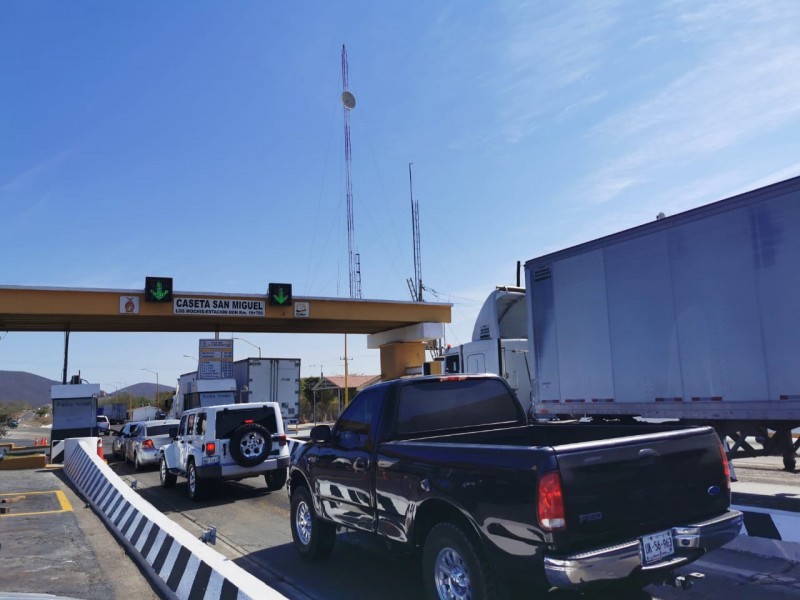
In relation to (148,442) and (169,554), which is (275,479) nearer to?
(169,554)

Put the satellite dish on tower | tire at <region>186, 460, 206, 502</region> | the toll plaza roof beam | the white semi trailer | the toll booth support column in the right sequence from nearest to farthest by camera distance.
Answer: tire at <region>186, 460, 206, 502</region> < the toll plaza roof beam < the white semi trailer < the toll booth support column < the satellite dish on tower

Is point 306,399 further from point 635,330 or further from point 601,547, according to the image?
point 601,547

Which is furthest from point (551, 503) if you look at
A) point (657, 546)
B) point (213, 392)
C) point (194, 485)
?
point (213, 392)

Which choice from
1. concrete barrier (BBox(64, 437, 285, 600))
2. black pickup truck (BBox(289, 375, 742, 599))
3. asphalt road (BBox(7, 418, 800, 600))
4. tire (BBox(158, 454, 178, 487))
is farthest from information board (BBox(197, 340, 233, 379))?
black pickup truck (BBox(289, 375, 742, 599))

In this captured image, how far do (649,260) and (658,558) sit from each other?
675 cm

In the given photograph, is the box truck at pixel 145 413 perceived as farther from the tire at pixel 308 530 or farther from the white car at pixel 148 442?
the tire at pixel 308 530

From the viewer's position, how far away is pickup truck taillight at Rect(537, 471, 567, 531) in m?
3.90

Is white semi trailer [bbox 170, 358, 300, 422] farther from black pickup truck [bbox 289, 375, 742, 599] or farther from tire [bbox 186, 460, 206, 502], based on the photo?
black pickup truck [bbox 289, 375, 742, 599]

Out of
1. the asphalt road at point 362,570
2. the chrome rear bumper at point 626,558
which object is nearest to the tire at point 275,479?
the asphalt road at point 362,570

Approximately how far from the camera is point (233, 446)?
11.9m

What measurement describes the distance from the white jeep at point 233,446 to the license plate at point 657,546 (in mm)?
9063

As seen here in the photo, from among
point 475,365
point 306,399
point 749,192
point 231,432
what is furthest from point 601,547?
point 306,399

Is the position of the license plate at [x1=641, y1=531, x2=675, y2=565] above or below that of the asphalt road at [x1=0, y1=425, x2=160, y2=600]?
above

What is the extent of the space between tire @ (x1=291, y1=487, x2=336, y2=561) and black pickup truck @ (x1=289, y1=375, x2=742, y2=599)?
2.58 ft
